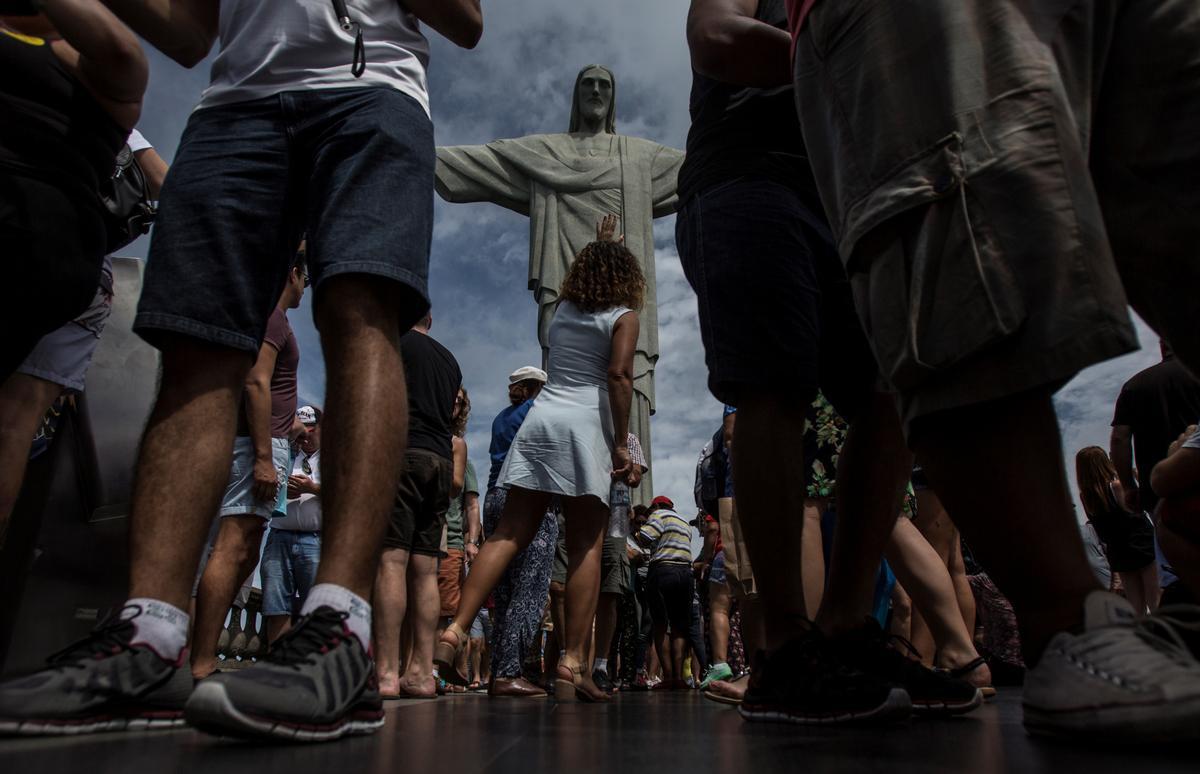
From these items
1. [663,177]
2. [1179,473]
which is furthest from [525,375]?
[663,177]

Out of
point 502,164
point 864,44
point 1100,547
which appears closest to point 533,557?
point 864,44

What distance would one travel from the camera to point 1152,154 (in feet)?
3.49

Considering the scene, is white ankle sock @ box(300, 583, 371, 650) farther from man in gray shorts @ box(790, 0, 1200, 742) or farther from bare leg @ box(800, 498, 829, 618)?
bare leg @ box(800, 498, 829, 618)

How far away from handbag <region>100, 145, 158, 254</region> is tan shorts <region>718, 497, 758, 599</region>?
1.89m

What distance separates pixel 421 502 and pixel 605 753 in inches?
107

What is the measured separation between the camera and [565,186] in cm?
1033

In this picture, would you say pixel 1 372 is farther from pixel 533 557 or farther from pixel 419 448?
pixel 533 557

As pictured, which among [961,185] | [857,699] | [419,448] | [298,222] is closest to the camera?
[961,185]

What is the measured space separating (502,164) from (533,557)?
25.4 ft

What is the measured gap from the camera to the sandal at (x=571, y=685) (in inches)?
116

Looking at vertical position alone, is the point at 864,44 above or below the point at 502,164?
below

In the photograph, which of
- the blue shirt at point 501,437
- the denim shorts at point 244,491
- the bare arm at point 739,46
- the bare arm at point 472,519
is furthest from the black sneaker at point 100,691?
the bare arm at point 472,519

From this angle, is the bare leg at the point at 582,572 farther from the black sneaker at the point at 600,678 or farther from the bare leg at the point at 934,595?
the black sneaker at the point at 600,678

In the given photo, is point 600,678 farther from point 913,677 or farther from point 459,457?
point 913,677
